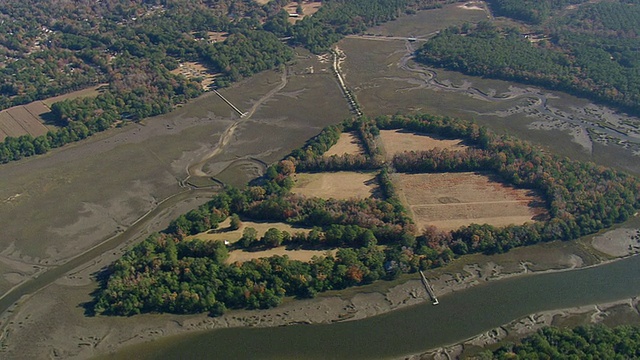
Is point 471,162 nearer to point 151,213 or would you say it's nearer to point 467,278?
point 467,278

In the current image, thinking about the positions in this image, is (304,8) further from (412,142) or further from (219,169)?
(219,169)

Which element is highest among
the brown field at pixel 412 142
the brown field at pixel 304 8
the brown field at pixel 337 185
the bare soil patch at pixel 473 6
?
the brown field at pixel 304 8

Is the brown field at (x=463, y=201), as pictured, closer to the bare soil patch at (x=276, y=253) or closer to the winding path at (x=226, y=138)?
the bare soil patch at (x=276, y=253)

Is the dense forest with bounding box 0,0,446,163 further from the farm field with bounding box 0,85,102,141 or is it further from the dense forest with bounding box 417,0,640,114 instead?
the dense forest with bounding box 417,0,640,114

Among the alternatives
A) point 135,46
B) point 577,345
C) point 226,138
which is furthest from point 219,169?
point 577,345

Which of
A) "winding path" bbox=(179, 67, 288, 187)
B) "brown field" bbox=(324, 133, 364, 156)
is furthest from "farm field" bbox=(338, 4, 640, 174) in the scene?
"winding path" bbox=(179, 67, 288, 187)

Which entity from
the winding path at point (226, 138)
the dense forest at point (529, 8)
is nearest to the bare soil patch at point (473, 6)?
the dense forest at point (529, 8)
